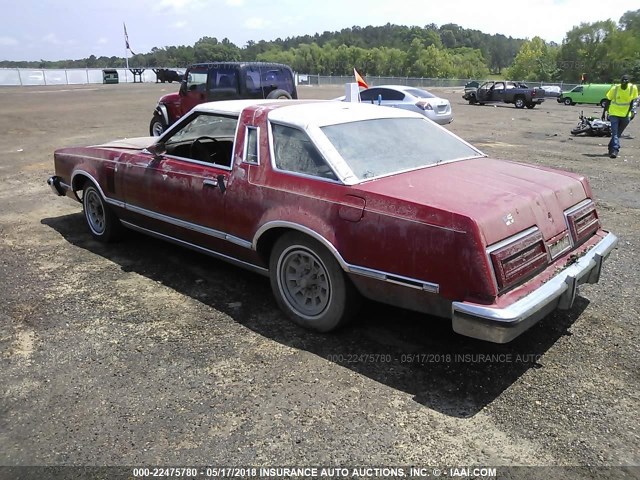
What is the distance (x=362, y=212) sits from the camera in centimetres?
326

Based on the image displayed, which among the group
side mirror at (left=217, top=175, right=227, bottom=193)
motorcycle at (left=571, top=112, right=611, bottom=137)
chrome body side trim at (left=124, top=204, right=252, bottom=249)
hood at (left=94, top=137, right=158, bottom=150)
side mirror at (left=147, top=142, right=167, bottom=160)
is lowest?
motorcycle at (left=571, top=112, right=611, bottom=137)

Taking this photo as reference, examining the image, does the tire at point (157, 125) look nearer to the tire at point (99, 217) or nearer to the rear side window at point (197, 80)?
the rear side window at point (197, 80)

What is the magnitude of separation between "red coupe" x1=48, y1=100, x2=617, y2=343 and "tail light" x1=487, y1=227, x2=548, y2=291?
0.03 feet

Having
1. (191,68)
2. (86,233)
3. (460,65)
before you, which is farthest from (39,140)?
(460,65)

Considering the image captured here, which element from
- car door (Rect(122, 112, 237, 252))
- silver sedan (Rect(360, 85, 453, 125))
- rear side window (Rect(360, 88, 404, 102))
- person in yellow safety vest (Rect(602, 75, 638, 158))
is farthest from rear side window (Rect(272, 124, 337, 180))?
rear side window (Rect(360, 88, 404, 102))

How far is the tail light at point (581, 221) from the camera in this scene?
3.61 metres

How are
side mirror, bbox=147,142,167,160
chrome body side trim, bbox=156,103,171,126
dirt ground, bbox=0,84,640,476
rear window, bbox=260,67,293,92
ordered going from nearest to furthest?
dirt ground, bbox=0,84,640,476 < side mirror, bbox=147,142,167,160 < rear window, bbox=260,67,293,92 < chrome body side trim, bbox=156,103,171,126

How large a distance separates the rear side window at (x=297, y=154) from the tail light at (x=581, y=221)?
1681mm

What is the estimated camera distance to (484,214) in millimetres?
2951

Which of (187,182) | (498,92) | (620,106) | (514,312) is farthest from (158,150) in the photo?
(498,92)

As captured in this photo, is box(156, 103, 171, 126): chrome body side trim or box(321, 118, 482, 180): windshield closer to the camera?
box(321, 118, 482, 180): windshield

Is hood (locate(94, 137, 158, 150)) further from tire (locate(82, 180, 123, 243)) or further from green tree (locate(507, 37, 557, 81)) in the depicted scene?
green tree (locate(507, 37, 557, 81))

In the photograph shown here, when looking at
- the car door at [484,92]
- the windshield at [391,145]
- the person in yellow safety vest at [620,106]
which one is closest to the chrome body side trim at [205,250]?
the windshield at [391,145]

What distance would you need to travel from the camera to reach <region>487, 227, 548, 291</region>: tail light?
9.52ft
